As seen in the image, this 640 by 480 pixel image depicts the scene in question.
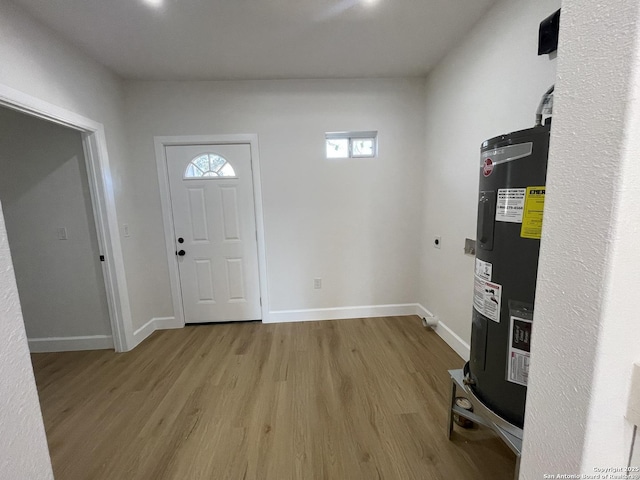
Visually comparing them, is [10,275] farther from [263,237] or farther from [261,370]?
[263,237]

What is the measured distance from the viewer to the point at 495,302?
1.05m

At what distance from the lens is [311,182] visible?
267 cm

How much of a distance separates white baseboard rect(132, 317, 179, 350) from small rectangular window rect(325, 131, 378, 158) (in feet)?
8.12

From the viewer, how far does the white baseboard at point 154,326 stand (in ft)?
8.30

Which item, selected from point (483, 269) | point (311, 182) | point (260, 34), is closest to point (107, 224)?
point (311, 182)

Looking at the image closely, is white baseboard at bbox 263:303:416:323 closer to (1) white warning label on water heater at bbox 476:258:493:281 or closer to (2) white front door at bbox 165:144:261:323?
(2) white front door at bbox 165:144:261:323

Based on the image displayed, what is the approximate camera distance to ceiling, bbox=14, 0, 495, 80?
5.30ft

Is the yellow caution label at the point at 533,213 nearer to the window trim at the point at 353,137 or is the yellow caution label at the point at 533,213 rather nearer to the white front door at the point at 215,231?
the window trim at the point at 353,137

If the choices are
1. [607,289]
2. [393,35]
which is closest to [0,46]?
[393,35]

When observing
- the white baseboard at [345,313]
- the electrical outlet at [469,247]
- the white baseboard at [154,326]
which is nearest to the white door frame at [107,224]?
the white baseboard at [154,326]

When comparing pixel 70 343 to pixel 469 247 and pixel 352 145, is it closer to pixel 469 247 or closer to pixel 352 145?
pixel 352 145

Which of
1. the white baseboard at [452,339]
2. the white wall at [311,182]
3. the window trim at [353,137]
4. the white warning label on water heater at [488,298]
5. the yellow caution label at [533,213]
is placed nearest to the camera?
the yellow caution label at [533,213]

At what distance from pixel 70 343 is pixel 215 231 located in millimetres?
1662

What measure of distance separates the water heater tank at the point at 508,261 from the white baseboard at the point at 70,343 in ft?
10.0
